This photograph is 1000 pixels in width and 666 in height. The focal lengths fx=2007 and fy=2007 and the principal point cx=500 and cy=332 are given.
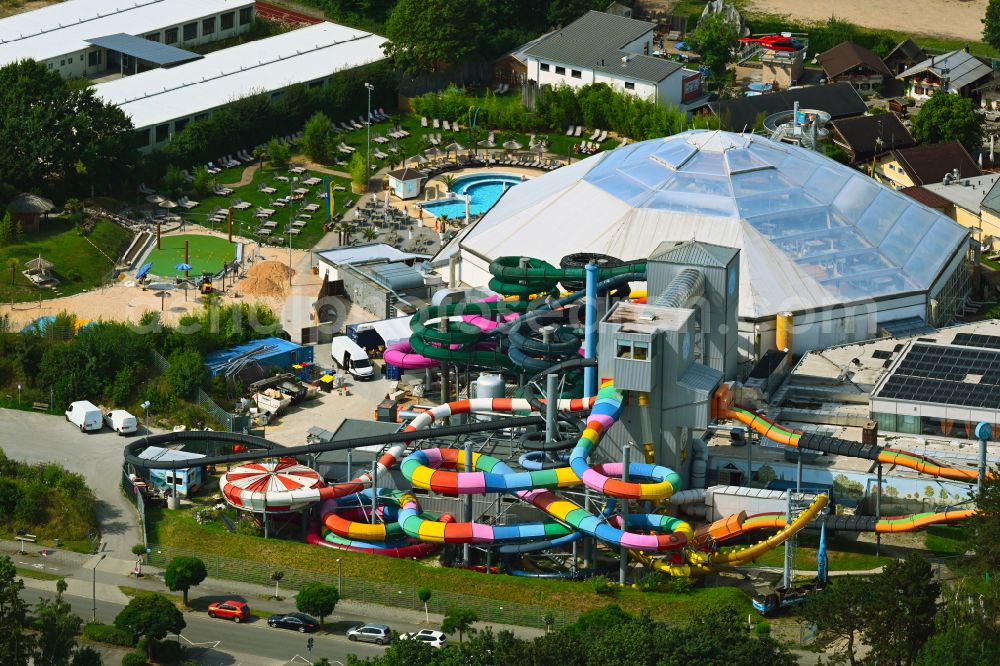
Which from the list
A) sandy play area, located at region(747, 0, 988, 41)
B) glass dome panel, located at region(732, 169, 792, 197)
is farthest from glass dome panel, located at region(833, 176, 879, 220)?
sandy play area, located at region(747, 0, 988, 41)

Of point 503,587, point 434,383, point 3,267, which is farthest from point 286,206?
point 503,587

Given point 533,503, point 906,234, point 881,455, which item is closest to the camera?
point 533,503

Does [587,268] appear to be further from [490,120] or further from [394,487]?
[490,120]

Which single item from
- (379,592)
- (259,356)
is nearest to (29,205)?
(259,356)

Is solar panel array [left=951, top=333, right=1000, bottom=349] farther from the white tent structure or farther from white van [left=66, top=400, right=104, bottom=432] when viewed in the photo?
white van [left=66, top=400, right=104, bottom=432]

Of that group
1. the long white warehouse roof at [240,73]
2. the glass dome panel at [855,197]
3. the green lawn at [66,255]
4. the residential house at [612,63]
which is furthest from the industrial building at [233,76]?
the glass dome panel at [855,197]

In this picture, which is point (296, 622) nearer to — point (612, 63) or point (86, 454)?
point (86, 454)
